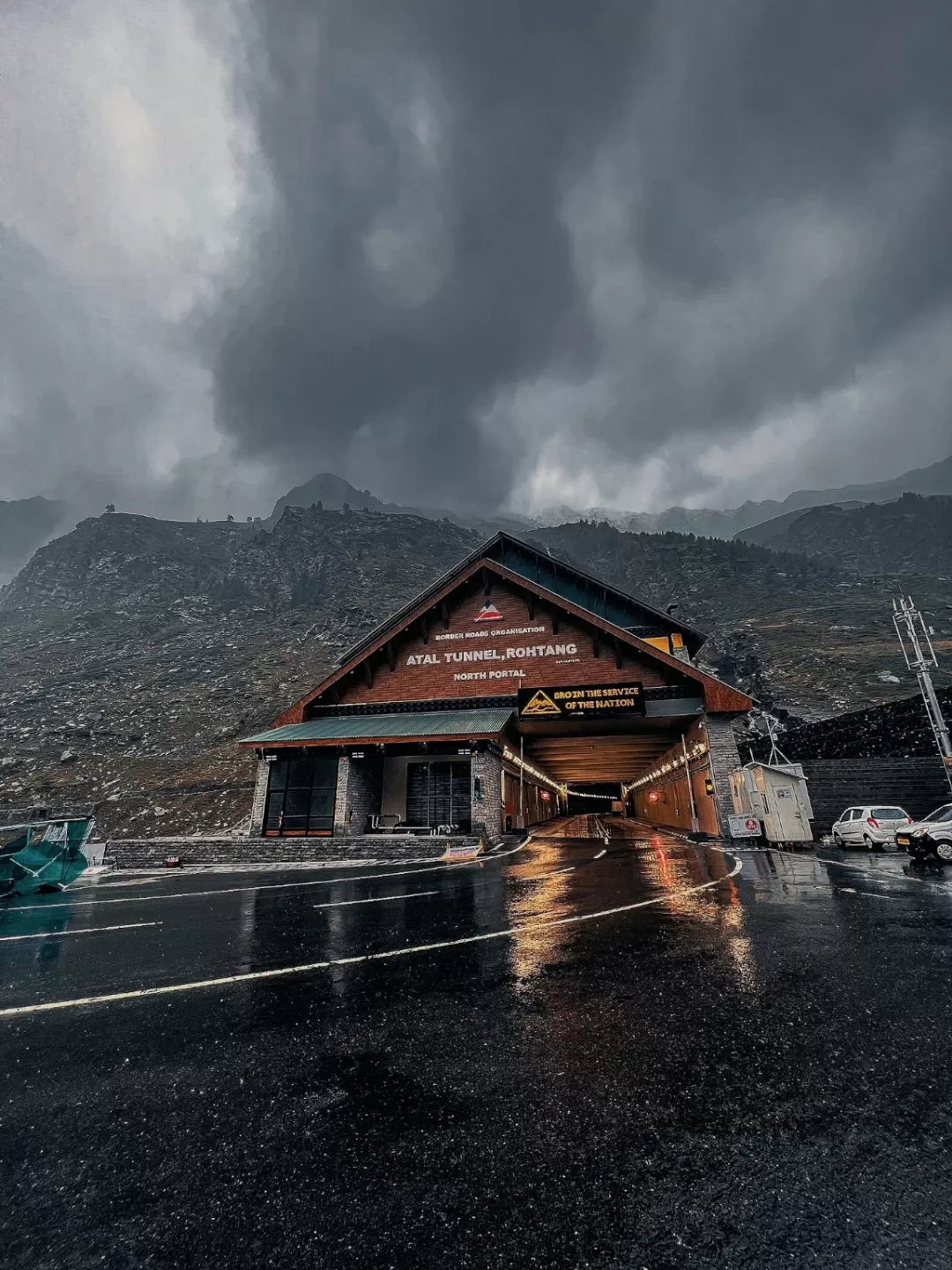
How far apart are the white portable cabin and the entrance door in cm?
1144

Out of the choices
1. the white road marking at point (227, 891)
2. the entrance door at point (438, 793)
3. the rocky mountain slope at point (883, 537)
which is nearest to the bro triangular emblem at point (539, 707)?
the entrance door at point (438, 793)

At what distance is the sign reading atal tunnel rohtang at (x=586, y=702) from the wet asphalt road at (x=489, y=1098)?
47.0 feet

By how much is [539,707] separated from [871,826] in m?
12.0

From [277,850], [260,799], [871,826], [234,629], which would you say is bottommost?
[277,850]

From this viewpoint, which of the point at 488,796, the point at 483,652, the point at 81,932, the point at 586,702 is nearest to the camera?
the point at 81,932

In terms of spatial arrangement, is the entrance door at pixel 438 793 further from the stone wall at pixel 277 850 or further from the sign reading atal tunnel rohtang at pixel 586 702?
the stone wall at pixel 277 850

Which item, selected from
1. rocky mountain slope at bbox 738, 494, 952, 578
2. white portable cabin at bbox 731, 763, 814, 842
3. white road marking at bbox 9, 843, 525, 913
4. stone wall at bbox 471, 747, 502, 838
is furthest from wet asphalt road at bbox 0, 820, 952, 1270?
rocky mountain slope at bbox 738, 494, 952, 578

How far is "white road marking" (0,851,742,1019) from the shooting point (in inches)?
185

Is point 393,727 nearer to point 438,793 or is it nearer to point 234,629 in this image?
point 438,793

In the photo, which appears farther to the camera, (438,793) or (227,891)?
(438,793)

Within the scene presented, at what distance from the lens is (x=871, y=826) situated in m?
17.0

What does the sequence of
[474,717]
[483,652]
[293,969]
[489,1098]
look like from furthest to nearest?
[483,652] < [474,717] < [293,969] < [489,1098]

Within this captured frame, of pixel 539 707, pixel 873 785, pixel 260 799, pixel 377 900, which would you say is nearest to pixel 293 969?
pixel 377 900

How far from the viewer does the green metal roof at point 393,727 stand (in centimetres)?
1978
